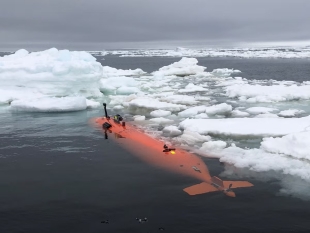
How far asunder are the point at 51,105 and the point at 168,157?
33.6 ft

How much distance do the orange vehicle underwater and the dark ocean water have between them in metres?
0.26

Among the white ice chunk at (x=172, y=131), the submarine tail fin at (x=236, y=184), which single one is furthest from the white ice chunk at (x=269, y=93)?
the submarine tail fin at (x=236, y=184)

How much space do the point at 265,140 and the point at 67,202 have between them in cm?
663

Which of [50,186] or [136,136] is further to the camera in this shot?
[136,136]

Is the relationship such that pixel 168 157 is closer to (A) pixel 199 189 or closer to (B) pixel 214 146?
(B) pixel 214 146

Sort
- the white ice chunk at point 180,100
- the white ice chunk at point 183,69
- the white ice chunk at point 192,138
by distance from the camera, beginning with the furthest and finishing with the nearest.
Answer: the white ice chunk at point 183,69, the white ice chunk at point 180,100, the white ice chunk at point 192,138

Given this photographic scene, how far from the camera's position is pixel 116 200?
26.3 feet

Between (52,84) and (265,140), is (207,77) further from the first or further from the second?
(265,140)

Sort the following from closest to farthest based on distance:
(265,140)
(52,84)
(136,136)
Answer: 1. (265,140)
2. (136,136)
3. (52,84)

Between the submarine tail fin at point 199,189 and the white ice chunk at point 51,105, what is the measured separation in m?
11.8

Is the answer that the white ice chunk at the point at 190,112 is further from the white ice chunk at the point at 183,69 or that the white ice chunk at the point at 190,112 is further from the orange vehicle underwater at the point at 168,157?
the white ice chunk at the point at 183,69

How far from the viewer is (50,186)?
29.3ft

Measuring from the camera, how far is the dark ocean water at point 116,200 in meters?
6.95

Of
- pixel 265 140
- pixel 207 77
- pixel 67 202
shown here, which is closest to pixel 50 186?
pixel 67 202
